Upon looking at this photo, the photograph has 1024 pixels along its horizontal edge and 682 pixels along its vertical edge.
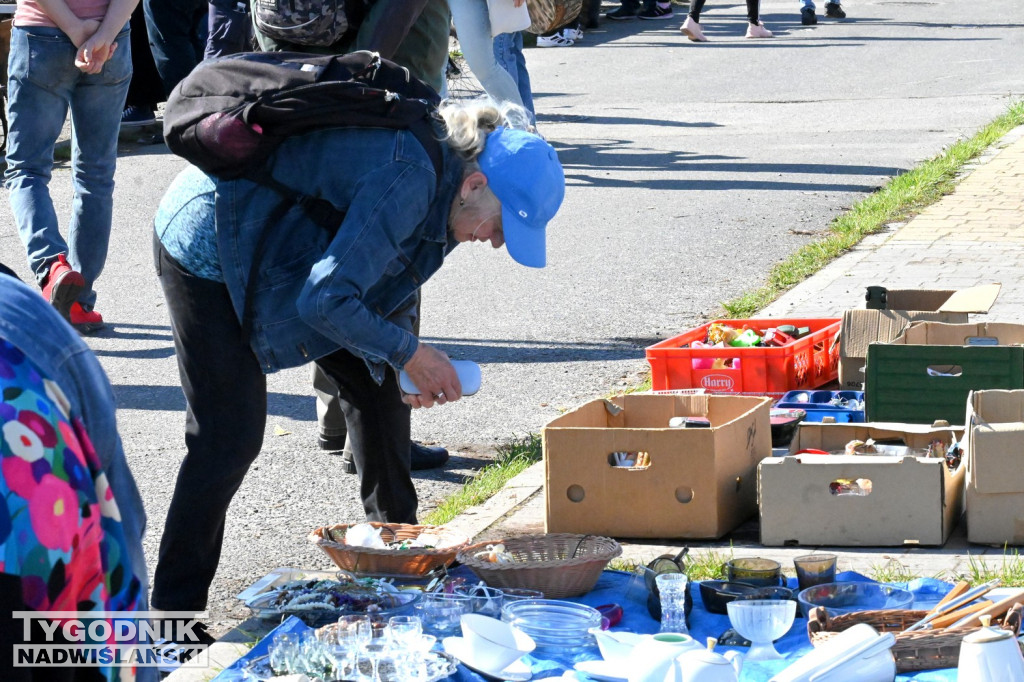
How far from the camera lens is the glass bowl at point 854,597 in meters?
3.60

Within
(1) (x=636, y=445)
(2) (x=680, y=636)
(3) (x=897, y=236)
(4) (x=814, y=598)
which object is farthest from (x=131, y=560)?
(3) (x=897, y=236)

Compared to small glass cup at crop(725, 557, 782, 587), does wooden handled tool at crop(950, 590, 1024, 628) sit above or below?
above

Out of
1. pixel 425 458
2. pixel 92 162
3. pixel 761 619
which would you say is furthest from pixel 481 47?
pixel 761 619

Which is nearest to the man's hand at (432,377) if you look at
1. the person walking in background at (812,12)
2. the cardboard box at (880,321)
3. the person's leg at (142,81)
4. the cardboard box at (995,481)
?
the cardboard box at (995,481)

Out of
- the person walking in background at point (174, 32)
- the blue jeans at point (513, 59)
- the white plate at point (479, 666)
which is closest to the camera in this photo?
the white plate at point (479, 666)

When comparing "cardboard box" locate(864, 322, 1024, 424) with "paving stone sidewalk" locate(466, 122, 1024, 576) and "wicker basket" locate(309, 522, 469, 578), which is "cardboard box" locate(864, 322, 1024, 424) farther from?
"wicker basket" locate(309, 522, 469, 578)

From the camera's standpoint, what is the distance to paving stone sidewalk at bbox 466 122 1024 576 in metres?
4.12

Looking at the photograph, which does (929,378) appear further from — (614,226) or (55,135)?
(614,226)

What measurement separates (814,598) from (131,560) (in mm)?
2362

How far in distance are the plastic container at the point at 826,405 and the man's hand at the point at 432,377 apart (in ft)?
6.03

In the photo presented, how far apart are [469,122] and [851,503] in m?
1.65

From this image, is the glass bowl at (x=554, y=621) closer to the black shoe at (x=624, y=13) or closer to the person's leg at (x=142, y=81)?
the person's leg at (x=142, y=81)

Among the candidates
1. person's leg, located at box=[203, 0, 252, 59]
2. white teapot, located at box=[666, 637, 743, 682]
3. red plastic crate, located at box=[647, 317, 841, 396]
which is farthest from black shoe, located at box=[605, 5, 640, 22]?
white teapot, located at box=[666, 637, 743, 682]

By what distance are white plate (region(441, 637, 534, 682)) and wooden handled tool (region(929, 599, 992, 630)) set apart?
0.95 metres
